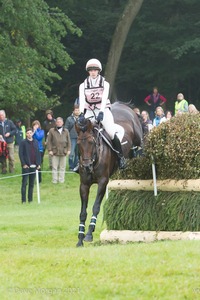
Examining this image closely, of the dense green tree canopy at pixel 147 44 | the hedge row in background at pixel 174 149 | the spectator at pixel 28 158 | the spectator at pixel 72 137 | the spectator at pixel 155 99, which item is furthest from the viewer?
the dense green tree canopy at pixel 147 44

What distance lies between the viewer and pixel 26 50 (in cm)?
4019

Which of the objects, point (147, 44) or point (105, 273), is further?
point (147, 44)

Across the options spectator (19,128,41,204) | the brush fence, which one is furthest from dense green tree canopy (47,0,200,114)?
the brush fence

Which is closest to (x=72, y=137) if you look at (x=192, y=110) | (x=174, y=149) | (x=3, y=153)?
(x=3, y=153)

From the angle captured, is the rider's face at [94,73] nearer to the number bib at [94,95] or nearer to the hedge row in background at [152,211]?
the number bib at [94,95]

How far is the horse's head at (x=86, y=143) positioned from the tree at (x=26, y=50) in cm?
2152

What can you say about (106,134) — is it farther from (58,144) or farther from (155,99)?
(155,99)

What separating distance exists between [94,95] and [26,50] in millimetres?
22969

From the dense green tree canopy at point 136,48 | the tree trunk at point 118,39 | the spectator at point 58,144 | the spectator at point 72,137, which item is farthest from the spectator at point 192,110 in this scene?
the tree trunk at point 118,39

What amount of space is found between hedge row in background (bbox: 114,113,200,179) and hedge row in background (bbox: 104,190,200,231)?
0.40m

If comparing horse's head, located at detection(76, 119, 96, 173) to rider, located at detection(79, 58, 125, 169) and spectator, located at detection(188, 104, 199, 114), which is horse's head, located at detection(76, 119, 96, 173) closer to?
rider, located at detection(79, 58, 125, 169)

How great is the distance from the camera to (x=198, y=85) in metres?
Answer: 54.6

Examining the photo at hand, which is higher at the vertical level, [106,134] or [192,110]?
[192,110]

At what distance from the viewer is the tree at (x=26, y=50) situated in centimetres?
3909
